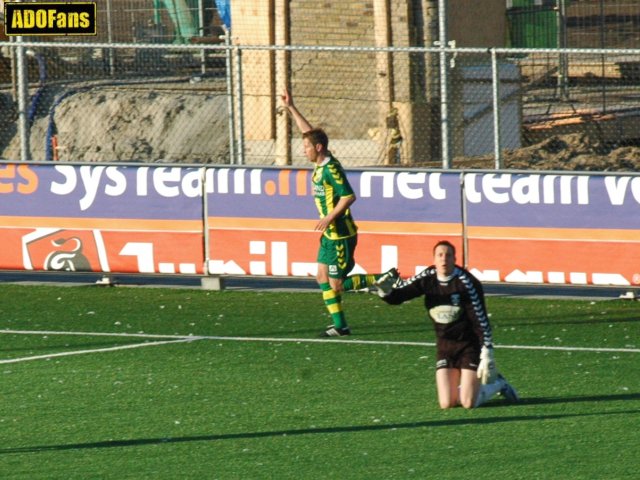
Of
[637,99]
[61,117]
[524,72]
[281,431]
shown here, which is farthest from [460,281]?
[524,72]

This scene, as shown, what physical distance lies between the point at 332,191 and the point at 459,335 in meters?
3.11

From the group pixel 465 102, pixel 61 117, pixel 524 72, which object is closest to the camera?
pixel 465 102

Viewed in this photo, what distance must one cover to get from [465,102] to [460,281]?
1229cm

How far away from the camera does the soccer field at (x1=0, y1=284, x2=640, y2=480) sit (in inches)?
346

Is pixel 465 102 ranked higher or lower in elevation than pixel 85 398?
higher

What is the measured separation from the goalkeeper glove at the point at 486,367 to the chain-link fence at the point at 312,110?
21.7 ft

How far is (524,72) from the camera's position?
112 feet

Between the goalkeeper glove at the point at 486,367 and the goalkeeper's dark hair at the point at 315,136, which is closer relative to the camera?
the goalkeeper glove at the point at 486,367

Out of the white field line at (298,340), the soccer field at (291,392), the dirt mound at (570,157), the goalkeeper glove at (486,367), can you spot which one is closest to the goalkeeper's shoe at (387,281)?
the soccer field at (291,392)

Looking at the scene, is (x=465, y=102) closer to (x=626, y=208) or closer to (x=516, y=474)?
(x=626, y=208)

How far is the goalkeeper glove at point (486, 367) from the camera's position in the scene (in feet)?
32.5

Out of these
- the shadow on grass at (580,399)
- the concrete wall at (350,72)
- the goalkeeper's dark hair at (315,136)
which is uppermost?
the concrete wall at (350,72)

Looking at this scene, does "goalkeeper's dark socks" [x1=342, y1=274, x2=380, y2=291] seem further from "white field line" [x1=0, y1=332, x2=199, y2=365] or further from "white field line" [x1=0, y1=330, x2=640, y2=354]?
"white field line" [x1=0, y1=332, x2=199, y2=365]

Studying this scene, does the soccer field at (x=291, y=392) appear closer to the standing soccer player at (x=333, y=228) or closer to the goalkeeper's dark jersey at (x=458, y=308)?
the standing soccer player at (x=333, y=228)
